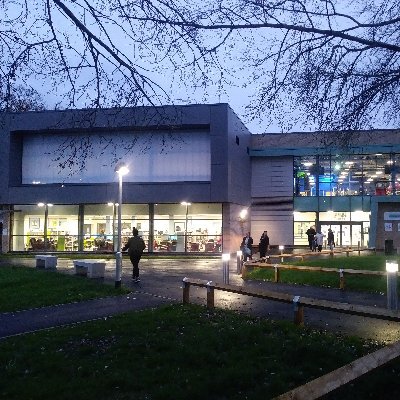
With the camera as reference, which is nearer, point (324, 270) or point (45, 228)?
point (324, 270)

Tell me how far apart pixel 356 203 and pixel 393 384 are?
39.8 meters

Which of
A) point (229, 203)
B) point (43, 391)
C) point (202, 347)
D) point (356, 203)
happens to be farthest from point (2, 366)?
point (356, 203)

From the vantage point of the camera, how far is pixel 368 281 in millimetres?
16406

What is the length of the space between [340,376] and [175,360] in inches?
135

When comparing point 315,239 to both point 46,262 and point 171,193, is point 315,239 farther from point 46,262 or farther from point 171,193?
point 46,262

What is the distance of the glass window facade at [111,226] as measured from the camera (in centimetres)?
3891

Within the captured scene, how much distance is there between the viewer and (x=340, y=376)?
14.1ft

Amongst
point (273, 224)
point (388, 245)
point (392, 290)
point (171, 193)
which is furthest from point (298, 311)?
point (273, 224)

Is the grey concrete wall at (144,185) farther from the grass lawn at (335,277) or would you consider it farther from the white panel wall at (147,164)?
the grass lawn at (335,277)

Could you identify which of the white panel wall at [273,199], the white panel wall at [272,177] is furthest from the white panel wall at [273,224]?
the white panel wall at [272,177]

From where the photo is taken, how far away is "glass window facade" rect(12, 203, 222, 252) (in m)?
38.9

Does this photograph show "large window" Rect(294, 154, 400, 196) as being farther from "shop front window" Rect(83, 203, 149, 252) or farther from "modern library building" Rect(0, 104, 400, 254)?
"shop front window" Rect(83, 203, 149, 252)

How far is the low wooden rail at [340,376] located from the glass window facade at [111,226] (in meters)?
33.4

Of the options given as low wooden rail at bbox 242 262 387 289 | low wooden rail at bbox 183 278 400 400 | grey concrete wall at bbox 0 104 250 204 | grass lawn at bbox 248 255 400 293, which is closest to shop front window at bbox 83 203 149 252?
grey concrete wall at bbox 0 104 250 204
